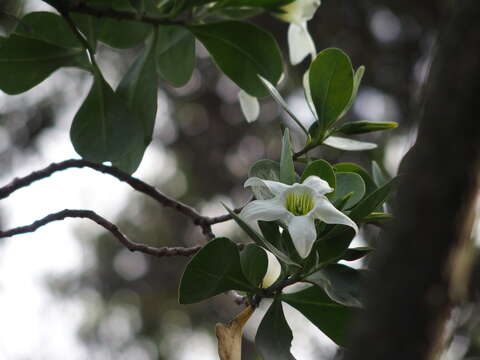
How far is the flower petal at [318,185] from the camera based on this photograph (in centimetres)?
83

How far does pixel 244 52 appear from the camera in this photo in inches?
41.4

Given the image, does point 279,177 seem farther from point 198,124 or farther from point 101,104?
point 198,124

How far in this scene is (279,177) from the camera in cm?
A: 91

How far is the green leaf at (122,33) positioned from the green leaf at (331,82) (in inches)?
13.8

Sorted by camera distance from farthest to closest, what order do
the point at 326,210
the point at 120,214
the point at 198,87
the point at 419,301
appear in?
1. the point at 120,214
2. the point at 198,87
3. the point at 326,210
4. the point at 419,301

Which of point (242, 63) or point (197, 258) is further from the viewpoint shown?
point (242, 63)

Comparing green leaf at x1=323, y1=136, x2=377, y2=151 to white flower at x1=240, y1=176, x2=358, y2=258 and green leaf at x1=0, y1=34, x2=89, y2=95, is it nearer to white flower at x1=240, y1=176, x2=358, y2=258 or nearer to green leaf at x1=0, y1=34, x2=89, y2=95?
white flower at x1=240, y1=176, x2=358, y2=258

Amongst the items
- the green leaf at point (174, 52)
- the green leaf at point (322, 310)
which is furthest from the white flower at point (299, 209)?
the green leaf at point (174, 52)

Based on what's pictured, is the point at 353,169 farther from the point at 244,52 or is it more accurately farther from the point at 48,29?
the point at 48,29

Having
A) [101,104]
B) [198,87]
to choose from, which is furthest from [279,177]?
[198,87]

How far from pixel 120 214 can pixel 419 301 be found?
19.6 feet

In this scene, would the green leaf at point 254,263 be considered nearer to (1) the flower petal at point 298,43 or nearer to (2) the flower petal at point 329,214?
(2) the flower petal at point 329,214

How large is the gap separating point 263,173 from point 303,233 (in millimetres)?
140

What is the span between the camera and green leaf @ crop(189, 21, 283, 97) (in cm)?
104
